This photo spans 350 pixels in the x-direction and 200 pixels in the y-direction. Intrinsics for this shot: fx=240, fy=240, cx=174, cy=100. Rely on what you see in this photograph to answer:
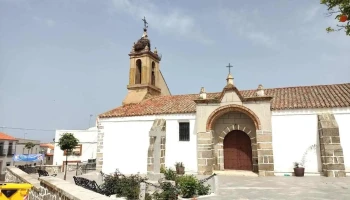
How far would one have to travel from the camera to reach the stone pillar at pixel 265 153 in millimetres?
13945

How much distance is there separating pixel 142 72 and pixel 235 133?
415 inches

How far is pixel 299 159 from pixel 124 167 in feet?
37.4

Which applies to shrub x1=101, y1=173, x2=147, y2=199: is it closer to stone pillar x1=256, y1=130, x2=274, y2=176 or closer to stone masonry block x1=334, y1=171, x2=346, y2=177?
stone pillar x1=256, y1=130, x2=274, y2=176

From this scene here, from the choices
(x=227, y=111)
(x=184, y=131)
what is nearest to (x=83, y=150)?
(x=184, y=131)

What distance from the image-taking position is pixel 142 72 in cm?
2233

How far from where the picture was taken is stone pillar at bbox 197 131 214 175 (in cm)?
1515

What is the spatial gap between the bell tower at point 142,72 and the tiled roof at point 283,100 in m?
1.47

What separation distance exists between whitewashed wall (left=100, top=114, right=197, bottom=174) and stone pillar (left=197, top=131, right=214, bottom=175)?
1.67 ft

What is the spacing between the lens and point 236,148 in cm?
1603

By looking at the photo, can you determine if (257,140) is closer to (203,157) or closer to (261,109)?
(261,109)

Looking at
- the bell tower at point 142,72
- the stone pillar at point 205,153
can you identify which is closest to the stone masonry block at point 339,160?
the stone pillar at point 205,153

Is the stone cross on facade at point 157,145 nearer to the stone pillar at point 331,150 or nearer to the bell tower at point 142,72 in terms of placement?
the bell tower at point 142,72

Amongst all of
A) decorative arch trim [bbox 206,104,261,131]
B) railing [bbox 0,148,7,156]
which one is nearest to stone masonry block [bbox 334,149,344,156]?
decorative arch trim [bbox 206,104,261,131]

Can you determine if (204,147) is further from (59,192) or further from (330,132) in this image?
(59,192)
